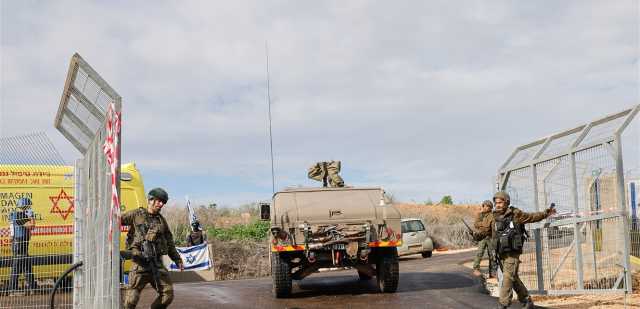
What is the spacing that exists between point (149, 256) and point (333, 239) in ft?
13.4

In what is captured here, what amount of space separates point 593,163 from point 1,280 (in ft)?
24.5

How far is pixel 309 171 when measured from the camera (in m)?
13.9

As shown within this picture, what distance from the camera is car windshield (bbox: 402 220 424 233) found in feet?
76.1

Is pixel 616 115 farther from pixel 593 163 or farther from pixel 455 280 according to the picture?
pixel 455 280

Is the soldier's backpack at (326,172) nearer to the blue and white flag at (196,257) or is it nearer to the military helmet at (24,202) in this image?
the military helmet at (24,202)

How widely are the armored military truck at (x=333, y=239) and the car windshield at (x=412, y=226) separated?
11.5 meters

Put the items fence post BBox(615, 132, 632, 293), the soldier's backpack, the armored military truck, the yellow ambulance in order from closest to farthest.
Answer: fence post BBox(615, 132, 632, 293) < the yellow ambulance < the armored military truck < the soldier's backpack

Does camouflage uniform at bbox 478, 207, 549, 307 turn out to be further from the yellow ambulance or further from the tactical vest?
the yellow ambulance

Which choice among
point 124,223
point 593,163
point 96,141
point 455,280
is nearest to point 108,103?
point 96,141

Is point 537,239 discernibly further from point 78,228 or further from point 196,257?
point 196,257

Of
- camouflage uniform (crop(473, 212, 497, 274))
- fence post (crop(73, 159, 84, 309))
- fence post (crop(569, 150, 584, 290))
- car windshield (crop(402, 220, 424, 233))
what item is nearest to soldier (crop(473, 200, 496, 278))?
camouflage uniform (crop(473, 212, 497, 274))

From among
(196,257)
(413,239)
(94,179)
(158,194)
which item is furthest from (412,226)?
(94,179)

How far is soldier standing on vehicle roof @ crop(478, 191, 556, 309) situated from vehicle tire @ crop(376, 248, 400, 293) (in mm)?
2861

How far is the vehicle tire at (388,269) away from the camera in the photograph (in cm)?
1116
